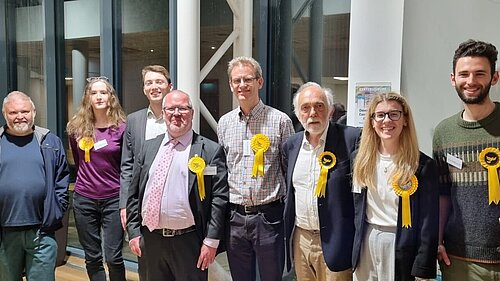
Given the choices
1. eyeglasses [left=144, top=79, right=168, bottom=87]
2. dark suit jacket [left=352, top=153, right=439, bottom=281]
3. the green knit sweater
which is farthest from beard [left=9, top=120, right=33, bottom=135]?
the green knit sweater

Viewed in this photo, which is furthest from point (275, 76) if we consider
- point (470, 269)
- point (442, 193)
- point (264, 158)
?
point (470, 269)

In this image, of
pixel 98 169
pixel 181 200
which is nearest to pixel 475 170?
pixel 181 200

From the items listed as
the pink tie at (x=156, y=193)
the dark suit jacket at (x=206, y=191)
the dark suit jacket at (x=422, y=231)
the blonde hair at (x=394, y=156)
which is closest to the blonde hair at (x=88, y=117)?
the dark suit jacket at (x=206, y=191)

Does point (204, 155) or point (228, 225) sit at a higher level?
point (204, 155)

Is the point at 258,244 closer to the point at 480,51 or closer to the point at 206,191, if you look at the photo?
the point at 206,191

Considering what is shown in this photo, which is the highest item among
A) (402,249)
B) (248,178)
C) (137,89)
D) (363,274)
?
(137,89)

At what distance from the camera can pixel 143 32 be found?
4387 mm

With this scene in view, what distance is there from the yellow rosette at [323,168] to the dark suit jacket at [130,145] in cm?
115

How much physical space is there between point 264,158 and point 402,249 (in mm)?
872

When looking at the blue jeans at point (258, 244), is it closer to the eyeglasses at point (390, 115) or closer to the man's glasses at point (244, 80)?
the man's glasses at point (244, 80)

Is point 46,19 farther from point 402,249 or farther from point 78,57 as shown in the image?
point 402,249

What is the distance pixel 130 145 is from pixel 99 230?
0.68 meters

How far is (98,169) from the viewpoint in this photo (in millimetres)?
3043

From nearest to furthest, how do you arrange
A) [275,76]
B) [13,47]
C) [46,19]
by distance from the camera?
[275,76] < [46,19] < [13,47]
